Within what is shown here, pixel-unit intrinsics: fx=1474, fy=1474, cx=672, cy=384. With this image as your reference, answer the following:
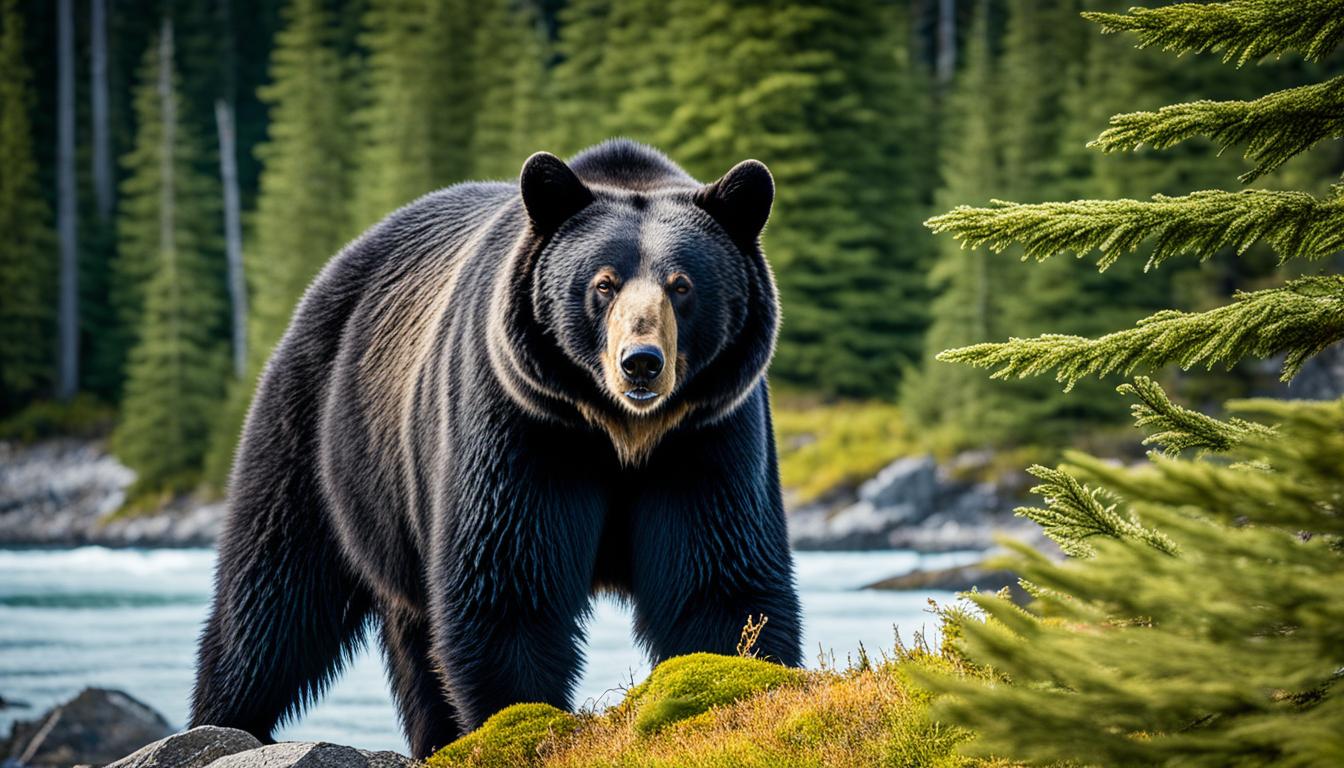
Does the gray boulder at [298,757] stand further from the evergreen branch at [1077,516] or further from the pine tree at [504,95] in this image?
the pine tree at [504,95]

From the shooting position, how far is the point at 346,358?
7035 mm

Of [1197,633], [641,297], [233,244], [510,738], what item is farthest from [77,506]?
[1197,633]

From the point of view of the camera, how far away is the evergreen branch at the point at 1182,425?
4023 mm

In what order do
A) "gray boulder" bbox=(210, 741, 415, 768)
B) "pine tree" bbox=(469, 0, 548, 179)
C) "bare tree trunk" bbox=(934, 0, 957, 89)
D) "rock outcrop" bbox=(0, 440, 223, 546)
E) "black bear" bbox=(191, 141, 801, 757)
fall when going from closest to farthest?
"gray boulder" bbox=(210, 741, 415, 768) < "black bear" bbox=(191, 141, 801, 757) < "rock outcrop" bbox=(0, 440, 223, 546) < "pine tree" bbox=(469, 0, 548, 179) < "bare tree trunk" bbox=(934, 0, 957, 89)

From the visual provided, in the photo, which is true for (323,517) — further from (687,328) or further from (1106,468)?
(1106,468)

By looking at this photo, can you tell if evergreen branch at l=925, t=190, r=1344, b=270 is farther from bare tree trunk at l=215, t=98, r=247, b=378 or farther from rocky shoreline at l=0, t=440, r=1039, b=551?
bare tree trunk at l=215, t=98, r=247, b=378

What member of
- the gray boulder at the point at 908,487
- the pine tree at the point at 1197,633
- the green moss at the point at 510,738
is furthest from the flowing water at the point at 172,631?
the pine tree at the point at 1197,633

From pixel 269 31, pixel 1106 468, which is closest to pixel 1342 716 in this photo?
pixel 1106 468

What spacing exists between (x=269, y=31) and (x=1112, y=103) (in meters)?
32.2

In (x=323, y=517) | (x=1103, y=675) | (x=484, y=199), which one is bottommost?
(x=323, y=517)

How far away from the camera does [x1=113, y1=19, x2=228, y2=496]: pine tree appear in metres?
34.3

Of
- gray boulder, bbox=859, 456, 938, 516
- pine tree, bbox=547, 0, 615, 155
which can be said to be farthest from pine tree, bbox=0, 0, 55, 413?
gray boulder, bbox=859, 456, 938, 516

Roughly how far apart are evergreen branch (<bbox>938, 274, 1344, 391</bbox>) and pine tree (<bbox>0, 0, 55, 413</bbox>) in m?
38.1

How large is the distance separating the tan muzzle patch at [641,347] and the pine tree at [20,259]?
120ft
